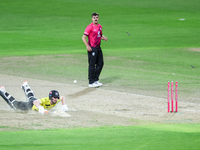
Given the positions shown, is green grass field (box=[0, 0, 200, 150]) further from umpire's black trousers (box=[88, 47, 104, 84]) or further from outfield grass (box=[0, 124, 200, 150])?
umpire's black trousers (box=[88, 47, 104, 84])

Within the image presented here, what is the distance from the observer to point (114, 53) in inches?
1030

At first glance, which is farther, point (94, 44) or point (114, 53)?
point (114, 53)

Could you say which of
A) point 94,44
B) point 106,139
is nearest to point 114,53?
point 94,44

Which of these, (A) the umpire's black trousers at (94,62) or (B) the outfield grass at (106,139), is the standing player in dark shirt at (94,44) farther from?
(B) the outfield grass at (106,139)

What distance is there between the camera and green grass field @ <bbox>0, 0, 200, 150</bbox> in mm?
8281

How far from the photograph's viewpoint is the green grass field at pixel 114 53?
326 inches

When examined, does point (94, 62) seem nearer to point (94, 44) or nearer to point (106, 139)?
point (94, 44)

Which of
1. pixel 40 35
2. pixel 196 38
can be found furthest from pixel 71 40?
pixel 196 38

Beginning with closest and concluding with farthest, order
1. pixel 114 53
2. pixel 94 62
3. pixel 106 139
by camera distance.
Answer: pixel 106 139
pixel 94 62
pixel 114 53

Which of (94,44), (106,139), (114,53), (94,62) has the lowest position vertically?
(106,139)

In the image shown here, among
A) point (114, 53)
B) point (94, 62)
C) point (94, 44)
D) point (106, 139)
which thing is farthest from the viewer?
point (114, 53)

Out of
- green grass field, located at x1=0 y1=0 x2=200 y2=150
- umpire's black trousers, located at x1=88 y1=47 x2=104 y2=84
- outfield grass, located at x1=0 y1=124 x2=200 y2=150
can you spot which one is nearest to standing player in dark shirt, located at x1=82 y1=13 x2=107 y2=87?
umpire's black trousers, located at x1=88 y1=47 x2=104 y2=84

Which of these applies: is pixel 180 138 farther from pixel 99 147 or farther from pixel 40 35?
pixel 40 35

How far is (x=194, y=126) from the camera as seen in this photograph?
987 cm
